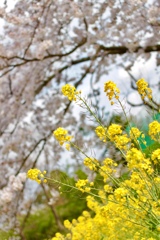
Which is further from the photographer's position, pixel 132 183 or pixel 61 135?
pixel 132 183

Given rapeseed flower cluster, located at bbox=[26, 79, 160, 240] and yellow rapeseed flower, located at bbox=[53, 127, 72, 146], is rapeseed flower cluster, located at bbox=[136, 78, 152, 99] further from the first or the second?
yellow rapeseed flower, located at bbox=[53, 127, 72, 146]

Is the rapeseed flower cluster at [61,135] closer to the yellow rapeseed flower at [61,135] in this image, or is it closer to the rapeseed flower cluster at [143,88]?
the yellow rapeseed flower at [61,135]

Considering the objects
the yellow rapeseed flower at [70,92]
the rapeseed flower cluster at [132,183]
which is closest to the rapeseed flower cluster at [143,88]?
the rapeseed flower cluster at [132,183]

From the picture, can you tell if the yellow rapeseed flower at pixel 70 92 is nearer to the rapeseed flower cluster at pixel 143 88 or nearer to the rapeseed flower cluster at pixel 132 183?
the rapeseed flower cluster at pixel 132 183

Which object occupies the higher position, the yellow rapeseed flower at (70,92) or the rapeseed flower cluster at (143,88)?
the yellow rapeseed flower at (70,92)

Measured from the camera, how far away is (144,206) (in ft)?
10.7

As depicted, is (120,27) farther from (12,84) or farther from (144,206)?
(144,206)

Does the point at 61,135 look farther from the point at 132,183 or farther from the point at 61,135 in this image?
the point at 132,183

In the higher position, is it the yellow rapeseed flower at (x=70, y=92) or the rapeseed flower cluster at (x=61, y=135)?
the yellow rapeseed flower at (x=70, y=92)

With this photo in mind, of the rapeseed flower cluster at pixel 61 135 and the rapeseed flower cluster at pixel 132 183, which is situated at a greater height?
the rapeseed flower cluster at pixel 61 135

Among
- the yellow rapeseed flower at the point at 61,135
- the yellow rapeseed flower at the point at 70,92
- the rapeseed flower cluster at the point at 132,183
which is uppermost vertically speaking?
the yellow rapeseed flower at the point at 70,92

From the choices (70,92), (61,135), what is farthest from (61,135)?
(70,92)

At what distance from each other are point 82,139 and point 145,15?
1.99 m

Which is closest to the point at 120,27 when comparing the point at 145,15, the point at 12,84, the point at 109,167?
the point at 145,15
